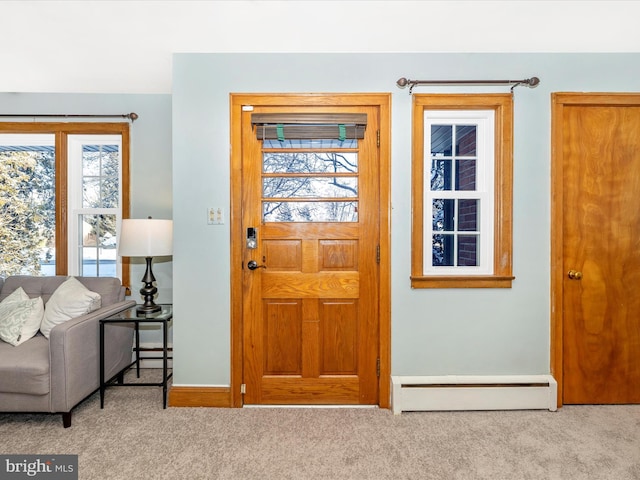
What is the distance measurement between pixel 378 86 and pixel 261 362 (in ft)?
7.06

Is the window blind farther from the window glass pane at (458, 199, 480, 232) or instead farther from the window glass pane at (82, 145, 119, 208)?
the window glass pane at (82, 145, 119, 208)

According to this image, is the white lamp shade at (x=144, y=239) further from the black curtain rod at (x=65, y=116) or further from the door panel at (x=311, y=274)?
the black curtain rod at (x=65, y=116)

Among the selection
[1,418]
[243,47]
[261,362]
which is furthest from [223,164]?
[1,418]

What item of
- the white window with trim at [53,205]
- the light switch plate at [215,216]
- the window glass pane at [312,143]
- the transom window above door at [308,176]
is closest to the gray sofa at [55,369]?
the white window with trim at [53,205]

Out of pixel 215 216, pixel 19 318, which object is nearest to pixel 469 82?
pixel 215 216

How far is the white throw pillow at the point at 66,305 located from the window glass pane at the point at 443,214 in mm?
2640

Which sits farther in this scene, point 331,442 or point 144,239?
point 144,239

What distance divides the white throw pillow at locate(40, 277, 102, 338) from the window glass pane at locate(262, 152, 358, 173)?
163 centimetres

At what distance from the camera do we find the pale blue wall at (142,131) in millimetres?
3113

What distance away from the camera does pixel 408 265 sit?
2443 millimetres

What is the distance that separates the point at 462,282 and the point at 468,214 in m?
0.52

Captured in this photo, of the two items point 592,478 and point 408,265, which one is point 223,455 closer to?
point 408,265

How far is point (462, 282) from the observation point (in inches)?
96.0

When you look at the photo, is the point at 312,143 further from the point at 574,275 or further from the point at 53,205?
the point at 53,205
